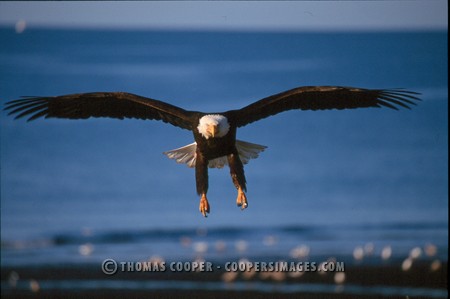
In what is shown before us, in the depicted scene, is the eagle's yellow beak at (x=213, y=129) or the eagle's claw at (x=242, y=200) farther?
the eagle's claw at (x=242, y=200)

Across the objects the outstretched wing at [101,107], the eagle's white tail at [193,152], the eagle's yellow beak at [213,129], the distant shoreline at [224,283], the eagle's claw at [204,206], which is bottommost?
the distant shoreline at [224,283]

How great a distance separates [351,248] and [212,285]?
126cm

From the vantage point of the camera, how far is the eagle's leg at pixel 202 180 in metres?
8.76

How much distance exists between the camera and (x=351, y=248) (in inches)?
411

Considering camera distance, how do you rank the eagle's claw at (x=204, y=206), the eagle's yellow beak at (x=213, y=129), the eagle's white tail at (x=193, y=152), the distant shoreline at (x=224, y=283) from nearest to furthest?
the eagle's yellow beak at (x=213, y=129) < the eagle's claw at (x=204, y=206) < the eagle's white tail at (x=193, y=152) < the distant shoreline at (x=224, y=283)

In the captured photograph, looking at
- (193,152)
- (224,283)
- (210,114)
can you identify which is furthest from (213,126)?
(224,283)

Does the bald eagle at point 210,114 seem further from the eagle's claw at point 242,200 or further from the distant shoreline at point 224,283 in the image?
the distant shoreline at point 224,283

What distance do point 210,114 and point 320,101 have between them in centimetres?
76

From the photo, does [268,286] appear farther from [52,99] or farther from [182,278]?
[52,99]

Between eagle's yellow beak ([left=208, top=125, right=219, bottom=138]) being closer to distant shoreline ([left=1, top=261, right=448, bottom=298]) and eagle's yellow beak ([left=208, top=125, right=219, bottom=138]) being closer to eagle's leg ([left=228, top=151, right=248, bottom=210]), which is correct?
eagle's leg ([left=228, top=151, right=248, bottom=210])

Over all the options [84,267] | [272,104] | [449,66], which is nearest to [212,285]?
[84,267]

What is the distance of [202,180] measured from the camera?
8836 millimetres

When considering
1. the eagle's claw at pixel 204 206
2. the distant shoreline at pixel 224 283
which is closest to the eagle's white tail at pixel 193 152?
the eagle's claw at pixel 204 206

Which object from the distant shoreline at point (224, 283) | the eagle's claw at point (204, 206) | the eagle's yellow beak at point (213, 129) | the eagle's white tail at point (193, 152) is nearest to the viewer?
the eagle's yellow beak at point (213, 129)
